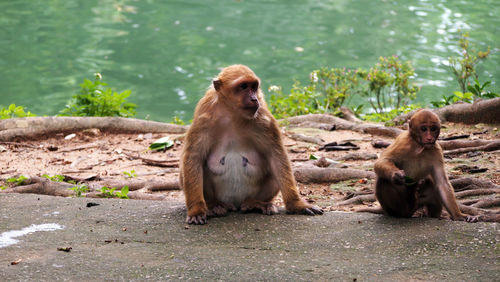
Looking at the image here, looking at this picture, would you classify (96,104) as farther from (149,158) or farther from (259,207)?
(259,207)

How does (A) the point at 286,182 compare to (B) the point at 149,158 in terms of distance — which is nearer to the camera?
(A) the point at 286,182

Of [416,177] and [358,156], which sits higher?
[416,177]

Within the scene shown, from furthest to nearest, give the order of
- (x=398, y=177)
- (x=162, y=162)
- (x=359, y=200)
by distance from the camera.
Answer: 1. (x=162, y=162)
2. (x=359, y=200)
3. (x=398, y=177)

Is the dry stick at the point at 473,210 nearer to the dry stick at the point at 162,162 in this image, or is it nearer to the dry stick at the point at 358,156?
the dry stick at the point at 358,156

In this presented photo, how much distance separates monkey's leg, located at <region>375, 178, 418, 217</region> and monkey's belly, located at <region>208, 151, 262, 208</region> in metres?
1.11

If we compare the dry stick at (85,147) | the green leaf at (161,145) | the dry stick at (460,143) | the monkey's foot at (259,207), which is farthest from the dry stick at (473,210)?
the dry stick at (85,147)


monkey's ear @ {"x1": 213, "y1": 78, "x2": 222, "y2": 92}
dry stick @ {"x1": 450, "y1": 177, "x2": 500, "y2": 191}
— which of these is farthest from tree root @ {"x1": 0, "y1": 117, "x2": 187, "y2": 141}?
monkey's ear @ {"x1": 213, "y1": 78, "x2": 222, "y2": 92}

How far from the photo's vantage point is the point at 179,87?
1953 centimetres

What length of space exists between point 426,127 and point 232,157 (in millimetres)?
1672

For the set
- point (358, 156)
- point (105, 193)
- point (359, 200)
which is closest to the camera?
point (359, 200)

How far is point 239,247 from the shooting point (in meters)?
4.61

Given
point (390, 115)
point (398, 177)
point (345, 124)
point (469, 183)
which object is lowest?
point (390, 115)

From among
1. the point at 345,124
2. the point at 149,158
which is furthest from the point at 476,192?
the point at 149,158

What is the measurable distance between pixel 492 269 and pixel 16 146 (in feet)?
28.0
